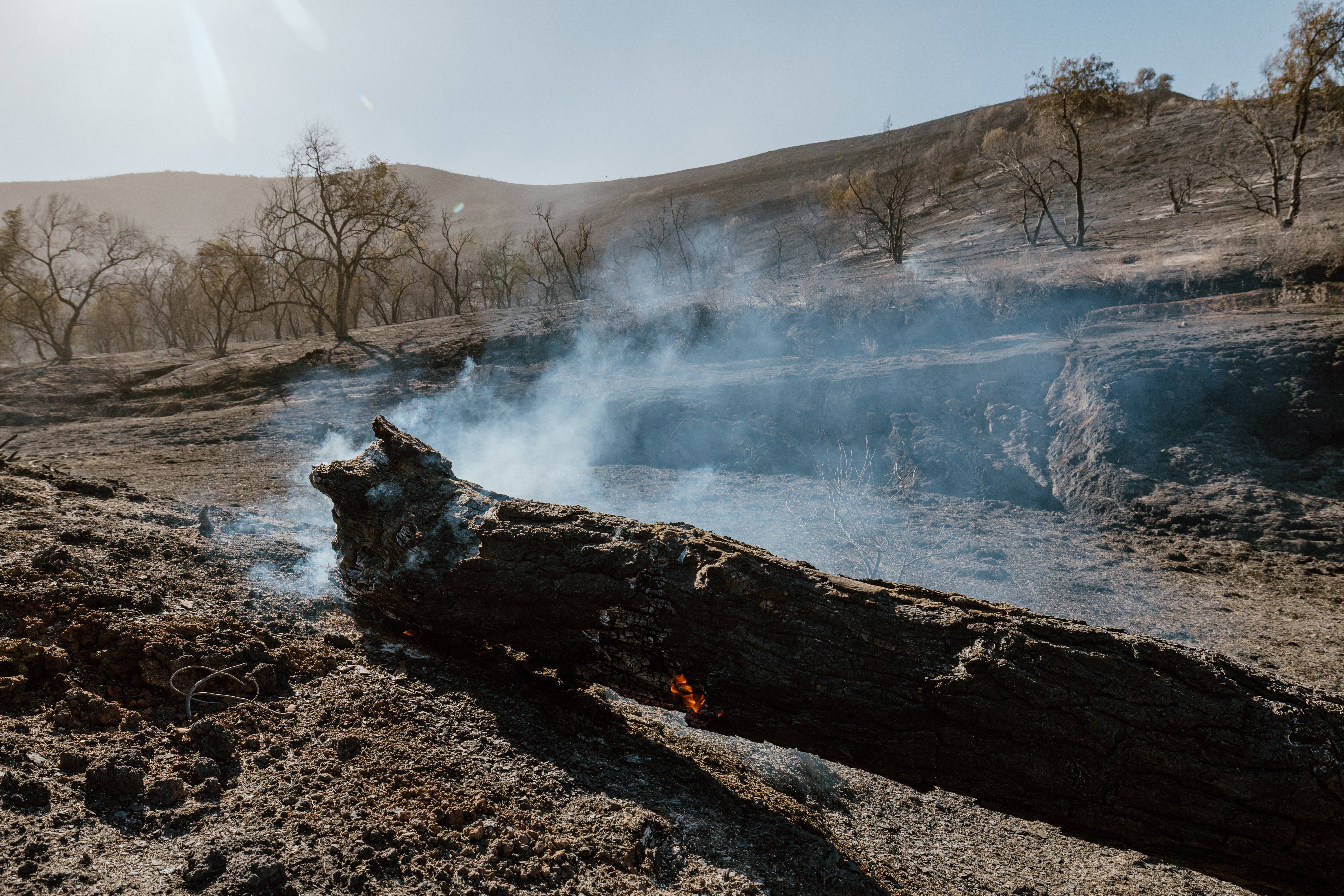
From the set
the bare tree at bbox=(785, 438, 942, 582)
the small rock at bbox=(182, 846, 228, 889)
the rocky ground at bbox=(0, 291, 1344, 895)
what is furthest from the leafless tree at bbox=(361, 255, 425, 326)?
the small rock at bbox=(182, 846, 228, 889)

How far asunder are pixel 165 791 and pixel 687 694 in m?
1.98

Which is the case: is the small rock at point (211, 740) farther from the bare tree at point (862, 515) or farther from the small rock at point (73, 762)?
the bare tree at point (862, 515)

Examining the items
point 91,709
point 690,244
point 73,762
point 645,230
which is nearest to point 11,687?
point 91,709

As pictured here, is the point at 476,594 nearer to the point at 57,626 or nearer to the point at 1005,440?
the point at 57,626

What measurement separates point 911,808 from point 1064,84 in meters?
20.7

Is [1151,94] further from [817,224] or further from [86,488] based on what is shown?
[86,488]

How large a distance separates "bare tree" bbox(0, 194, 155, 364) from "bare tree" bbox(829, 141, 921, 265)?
27.3 meters

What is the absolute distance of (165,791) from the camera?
83.1 inches

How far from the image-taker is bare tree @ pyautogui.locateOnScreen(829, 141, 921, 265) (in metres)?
23.8

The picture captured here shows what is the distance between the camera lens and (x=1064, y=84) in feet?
56.5

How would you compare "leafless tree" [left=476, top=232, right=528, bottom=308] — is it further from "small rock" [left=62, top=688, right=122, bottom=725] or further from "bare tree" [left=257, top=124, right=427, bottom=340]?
"small rock" [left=62, top=688, right=122, bottom=725]

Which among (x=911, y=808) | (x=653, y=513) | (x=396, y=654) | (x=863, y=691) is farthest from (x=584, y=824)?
(x=653, y=513)

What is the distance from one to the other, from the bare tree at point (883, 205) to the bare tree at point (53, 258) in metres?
27.3

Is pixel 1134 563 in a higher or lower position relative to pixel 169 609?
lower
